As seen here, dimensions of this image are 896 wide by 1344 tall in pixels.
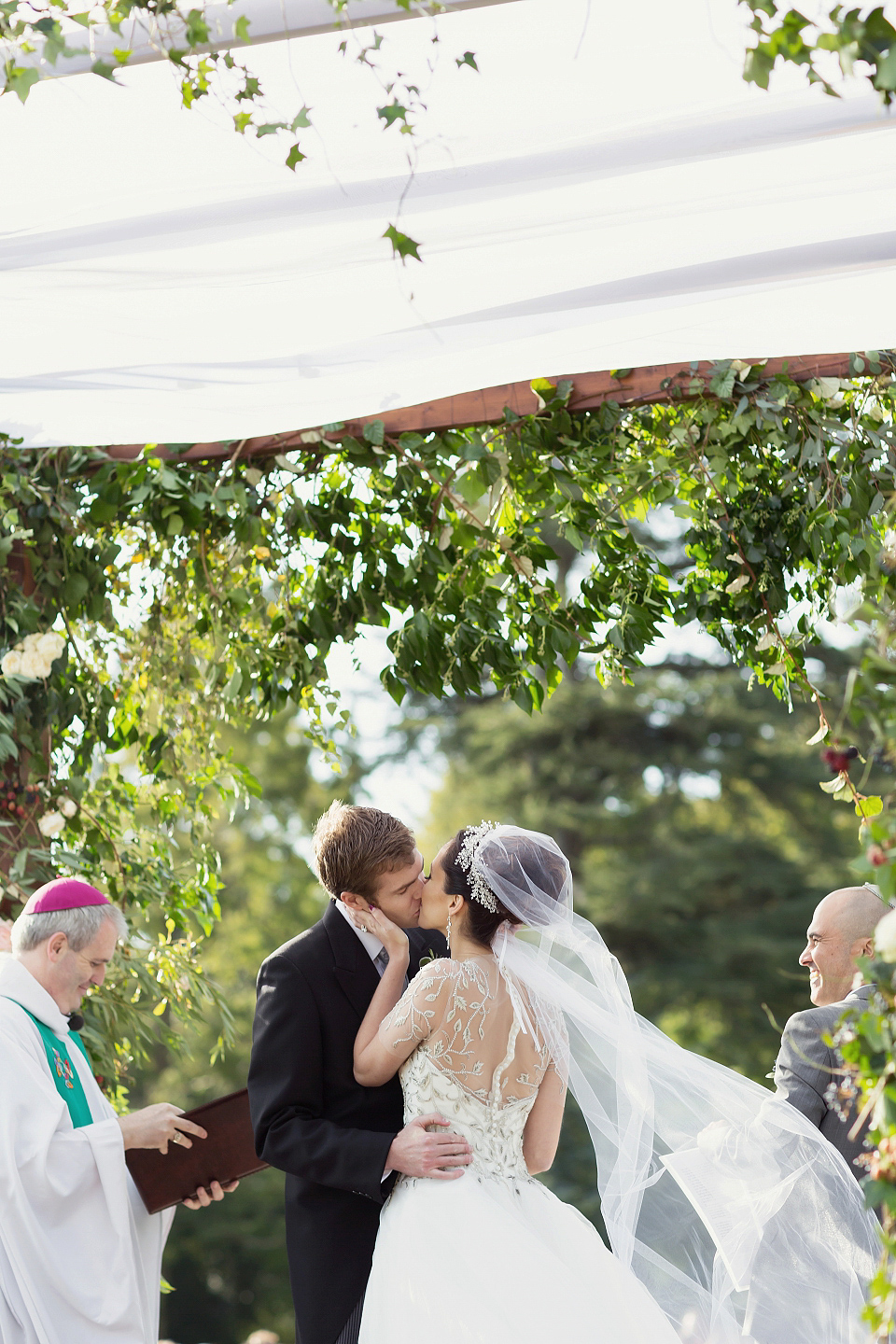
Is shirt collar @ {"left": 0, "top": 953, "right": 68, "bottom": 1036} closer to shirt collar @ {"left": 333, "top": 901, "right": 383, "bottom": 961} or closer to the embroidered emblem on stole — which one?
the embroidered emblem on stole

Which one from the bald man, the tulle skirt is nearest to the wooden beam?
the bald man

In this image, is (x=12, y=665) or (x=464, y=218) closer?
(x=464, y=218)

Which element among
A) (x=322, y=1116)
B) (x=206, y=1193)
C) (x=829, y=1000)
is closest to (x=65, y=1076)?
(x=206, y=1193)

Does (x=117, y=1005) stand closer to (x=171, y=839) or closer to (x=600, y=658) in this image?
(x=171, y=839)

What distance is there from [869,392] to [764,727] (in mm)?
12741

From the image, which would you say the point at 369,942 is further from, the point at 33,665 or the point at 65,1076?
the point at 33,665

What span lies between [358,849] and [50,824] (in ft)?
3.75

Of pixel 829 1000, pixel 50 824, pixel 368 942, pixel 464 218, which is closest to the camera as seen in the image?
pixel 464 218

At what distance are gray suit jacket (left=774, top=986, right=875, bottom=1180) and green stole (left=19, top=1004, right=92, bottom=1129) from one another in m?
1.75

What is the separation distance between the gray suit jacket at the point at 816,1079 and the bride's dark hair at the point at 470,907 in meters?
0.79

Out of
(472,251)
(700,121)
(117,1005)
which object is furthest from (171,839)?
(700,121)

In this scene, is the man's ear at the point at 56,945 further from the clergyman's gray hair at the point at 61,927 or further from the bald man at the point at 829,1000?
the bald man at the point at 829,1000

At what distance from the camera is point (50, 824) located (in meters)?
3.54

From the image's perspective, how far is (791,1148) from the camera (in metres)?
2.80
